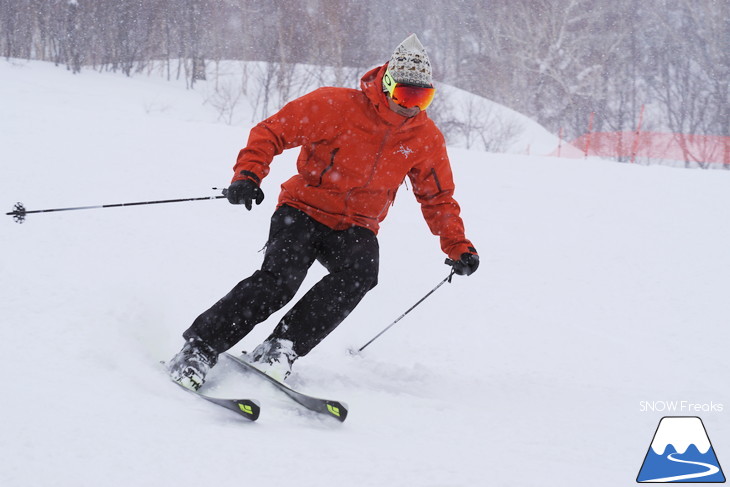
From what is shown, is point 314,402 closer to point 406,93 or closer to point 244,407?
point 244,407

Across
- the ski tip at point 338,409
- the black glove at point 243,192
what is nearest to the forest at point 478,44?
the black glove at point 243,192

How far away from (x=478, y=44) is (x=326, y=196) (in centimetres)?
3152

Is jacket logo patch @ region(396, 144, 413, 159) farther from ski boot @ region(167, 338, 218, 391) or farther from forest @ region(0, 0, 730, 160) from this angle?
forest @ region(0, 0, 730, 160)

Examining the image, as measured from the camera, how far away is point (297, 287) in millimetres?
2654

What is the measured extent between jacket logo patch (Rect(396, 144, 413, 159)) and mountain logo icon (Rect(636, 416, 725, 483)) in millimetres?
1475

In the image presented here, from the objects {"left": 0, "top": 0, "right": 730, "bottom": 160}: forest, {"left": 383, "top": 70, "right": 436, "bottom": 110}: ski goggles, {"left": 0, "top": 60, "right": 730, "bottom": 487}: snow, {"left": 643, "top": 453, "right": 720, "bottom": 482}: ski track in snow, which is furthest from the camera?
{"left": 0, "top": 0, "right": 730, "bottom": 160}: forest

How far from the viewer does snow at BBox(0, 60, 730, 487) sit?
179cm

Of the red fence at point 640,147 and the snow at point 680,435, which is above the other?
the red fence at point 640,147

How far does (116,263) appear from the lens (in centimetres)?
358

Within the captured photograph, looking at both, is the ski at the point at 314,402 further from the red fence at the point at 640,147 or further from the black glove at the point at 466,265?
the red fence at the point at 640,147

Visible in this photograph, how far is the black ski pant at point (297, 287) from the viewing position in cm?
248

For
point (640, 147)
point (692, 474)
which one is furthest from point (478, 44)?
point (692, 474)

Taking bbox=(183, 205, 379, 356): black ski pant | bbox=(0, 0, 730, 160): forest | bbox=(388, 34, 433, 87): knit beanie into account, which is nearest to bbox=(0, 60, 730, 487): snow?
bbox=(183, 205, 379, 356): black ski pant

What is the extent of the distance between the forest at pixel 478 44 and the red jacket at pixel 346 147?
50.3 ft
